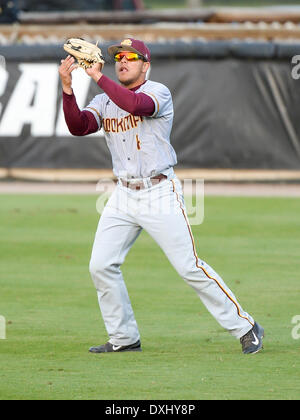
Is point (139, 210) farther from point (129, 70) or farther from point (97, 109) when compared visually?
point (129, 70)

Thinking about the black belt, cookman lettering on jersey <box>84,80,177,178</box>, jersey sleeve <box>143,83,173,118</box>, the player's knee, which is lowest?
the player's knee

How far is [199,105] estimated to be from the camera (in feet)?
52.0

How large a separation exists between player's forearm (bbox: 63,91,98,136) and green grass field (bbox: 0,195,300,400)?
1.57m

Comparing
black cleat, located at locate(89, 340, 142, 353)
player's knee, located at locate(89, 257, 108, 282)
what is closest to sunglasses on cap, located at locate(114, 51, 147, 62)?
player's knee, located at locate(89, 257, 108, 282)

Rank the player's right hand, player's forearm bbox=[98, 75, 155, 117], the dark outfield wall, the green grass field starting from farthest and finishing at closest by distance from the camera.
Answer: the dark outfield wall, the player's right hand, player's forearm bbox=[98, 75, 155, 117], the green grass field

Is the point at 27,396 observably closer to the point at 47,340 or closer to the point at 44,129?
the point at 47,340

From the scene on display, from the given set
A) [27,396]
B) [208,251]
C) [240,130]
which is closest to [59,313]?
[27,396]

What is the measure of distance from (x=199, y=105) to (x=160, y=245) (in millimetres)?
9793

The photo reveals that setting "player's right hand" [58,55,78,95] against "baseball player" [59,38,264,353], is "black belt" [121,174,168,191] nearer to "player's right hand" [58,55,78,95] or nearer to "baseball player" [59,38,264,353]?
"baseball player" [59,38,264,353]

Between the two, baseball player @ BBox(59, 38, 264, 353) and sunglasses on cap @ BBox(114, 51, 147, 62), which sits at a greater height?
sunglasses on cap @ BBox(114, 51, 147, 62)

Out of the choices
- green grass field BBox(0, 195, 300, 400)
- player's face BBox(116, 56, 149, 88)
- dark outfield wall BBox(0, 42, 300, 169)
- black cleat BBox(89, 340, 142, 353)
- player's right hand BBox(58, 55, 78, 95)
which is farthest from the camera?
dark outfield wall BBox(0, 42, 300, 169)

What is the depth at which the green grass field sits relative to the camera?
5562 mm

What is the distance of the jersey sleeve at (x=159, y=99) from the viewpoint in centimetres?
615

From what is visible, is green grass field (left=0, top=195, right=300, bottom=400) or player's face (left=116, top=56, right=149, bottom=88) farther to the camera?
player's face (left=116, top=56, right=149, bottom=88)
